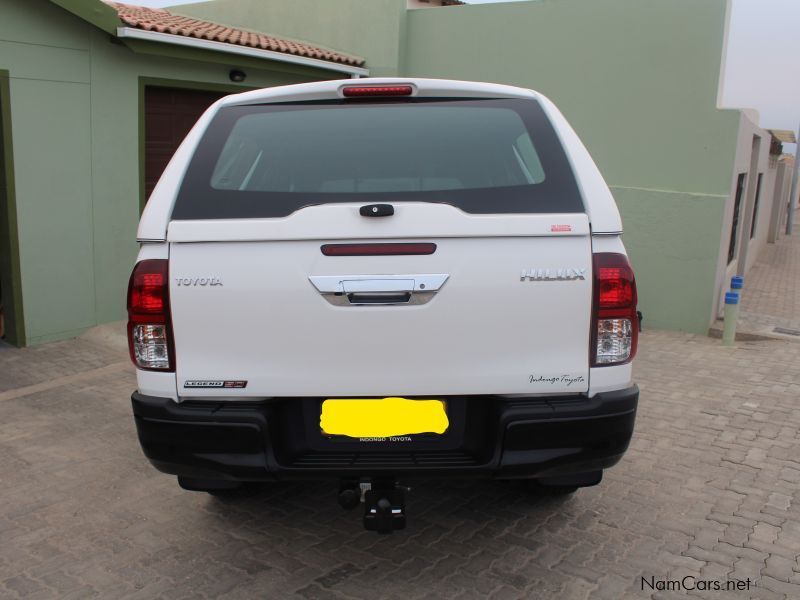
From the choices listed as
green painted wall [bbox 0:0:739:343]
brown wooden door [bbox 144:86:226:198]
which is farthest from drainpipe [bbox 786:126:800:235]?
brown wooden door [bbox 144:86:226:198]

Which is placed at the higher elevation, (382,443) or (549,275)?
(549,275)

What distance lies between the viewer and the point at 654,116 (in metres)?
9.09

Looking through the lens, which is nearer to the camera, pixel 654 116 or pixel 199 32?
pixel 199 32

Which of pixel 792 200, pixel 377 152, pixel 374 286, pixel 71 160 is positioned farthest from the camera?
pixel 792 200

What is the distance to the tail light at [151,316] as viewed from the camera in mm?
2617

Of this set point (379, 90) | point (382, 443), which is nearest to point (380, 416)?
point (382, 443)

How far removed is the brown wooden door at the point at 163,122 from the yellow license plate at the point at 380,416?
6278mm

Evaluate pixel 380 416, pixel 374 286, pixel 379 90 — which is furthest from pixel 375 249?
pixel 379 90

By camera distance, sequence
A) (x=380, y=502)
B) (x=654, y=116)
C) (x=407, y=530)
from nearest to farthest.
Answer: (x=380, y=502), (x=407, y=530), (x=654, y=116)

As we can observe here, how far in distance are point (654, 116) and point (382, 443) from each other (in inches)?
301

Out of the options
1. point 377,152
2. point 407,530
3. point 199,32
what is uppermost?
point 199,32

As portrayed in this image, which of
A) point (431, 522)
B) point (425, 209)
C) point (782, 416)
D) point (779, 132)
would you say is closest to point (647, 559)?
point (431, 522)

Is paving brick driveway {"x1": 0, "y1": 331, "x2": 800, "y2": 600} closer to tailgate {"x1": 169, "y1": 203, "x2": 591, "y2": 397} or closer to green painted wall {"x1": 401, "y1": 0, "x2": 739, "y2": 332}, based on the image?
tailgate {"x1": 169, "y1": 203, "x2": 591, "y2": 397}

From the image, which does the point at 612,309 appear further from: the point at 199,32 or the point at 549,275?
the point at 199,32
